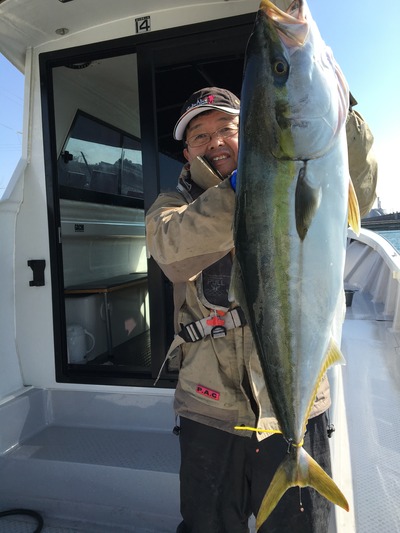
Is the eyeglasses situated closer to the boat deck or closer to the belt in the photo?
the belt

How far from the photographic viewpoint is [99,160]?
16.5ft

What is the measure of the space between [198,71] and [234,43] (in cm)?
133

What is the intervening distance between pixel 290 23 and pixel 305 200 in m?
0.53

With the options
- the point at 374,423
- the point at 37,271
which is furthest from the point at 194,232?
the point at 37,271

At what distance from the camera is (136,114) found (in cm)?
551

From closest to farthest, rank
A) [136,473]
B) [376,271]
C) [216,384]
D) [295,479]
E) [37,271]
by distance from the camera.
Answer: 1. [295,479]
2. [216,384]
3. [136,473]
4. [37,271]
5. [376,271]

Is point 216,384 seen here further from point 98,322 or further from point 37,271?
point 98,322

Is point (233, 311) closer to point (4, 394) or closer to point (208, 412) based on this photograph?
point (208, 412)

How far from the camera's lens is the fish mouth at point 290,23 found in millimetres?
1169

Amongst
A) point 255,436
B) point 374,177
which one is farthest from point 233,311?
point 374,177

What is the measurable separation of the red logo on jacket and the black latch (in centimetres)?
221

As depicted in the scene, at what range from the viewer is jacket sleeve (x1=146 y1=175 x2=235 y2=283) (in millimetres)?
1369

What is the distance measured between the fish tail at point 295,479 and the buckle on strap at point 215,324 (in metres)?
0.50

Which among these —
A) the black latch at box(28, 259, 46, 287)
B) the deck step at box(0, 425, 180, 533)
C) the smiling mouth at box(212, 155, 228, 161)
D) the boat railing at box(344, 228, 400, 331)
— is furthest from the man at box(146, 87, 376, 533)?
the boat railing at box(344, 228, 400, 331)
